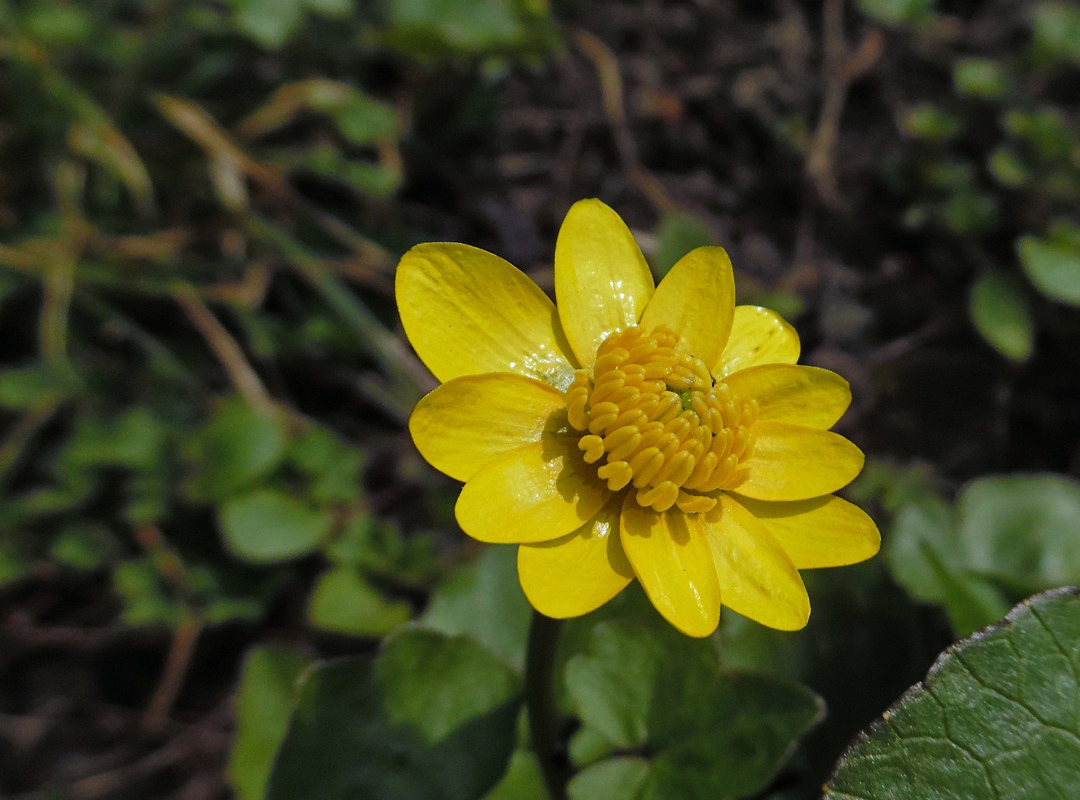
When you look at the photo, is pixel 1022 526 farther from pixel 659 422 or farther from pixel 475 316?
pixel 475 316

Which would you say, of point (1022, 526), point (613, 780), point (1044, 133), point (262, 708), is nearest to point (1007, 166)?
point (1044, 133)

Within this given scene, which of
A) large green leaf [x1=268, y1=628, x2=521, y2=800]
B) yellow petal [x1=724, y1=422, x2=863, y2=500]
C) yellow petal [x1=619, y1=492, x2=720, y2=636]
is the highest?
yellow petal [x1=724, y1=422, x2=863, y2=500]

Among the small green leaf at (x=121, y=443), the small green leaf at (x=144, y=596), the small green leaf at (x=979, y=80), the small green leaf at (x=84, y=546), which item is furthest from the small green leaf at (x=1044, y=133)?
the small green leaf at (x=84, y=546)

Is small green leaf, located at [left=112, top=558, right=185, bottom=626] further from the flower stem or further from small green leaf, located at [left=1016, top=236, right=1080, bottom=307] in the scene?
small green leaf, located at [left=1016, top=236, right=1080, bottom=307]

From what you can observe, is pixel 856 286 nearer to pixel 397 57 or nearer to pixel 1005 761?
pixel 397 57

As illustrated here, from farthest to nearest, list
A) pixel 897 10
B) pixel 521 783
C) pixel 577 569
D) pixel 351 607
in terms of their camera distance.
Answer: pixel 897 10 → pixel 351 607 → pixel 521 783 → pixel 577 569

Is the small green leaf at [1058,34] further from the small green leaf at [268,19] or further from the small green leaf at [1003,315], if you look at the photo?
the small green leaf at [268,19]

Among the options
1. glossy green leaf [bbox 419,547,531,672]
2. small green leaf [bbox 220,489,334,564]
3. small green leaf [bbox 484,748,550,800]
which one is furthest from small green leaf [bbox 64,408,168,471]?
small green leaf [bbox 484,748,550,800]
